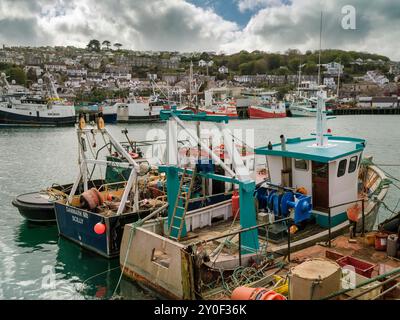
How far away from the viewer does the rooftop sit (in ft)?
34.0

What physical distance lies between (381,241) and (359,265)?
1.35m

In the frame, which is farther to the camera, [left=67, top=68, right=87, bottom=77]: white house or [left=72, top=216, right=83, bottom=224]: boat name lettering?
[left=67, top=68, right=87, bottom=77]: white house

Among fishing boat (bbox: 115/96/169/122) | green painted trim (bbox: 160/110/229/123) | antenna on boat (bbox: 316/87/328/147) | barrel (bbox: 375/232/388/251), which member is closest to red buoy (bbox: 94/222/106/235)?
green painted trim (bbox: 160/110/229/123)

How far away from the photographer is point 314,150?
36.6 feet

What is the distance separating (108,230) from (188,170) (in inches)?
141

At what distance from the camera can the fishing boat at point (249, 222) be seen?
27.3 ft

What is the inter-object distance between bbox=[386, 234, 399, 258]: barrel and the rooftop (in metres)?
2.41

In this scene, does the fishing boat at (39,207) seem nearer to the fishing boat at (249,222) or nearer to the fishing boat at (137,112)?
the fishing boat at (249,222)

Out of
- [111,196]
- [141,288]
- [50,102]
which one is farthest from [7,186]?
[50,102]

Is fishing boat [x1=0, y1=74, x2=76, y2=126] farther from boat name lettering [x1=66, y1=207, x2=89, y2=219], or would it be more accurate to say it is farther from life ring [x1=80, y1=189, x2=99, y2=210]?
life ring [x1=80, y1=189, x2=99, y2=210]

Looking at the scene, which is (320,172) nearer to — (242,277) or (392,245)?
(392,245)

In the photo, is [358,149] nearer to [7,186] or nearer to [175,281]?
[175,281]
